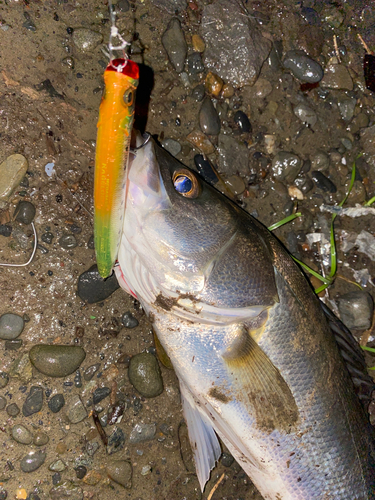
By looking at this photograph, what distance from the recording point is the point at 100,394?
2689 mm

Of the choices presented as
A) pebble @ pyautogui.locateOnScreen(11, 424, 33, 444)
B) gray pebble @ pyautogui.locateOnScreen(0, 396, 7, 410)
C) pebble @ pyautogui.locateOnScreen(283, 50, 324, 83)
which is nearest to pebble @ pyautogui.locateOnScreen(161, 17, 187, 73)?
pebble @ pyautogui.locateOnScreen(283, 50, 324, 83)

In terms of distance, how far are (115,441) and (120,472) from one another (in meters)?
0.23

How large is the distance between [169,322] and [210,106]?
1895 mm

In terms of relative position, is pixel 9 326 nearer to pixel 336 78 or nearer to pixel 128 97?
pixel 128 97

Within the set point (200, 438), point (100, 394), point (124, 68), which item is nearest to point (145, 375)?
point (100, 394)

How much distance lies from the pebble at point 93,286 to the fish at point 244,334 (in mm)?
326

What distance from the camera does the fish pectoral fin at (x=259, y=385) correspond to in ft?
7.25

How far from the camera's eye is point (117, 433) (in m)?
2.73

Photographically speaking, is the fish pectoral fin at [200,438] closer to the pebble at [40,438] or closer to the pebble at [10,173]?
the pebble at [40,438]

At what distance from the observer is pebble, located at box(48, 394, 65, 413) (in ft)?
8.51

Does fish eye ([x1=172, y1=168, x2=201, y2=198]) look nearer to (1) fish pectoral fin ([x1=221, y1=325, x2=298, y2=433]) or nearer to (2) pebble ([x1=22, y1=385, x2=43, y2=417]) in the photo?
(1) fish pectoral fin ([x1=221, y1=325, x2=298, y2=433])

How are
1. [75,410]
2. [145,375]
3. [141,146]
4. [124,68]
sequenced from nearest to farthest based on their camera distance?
[124,68]
[141,146]
[75,410]
[145,375]

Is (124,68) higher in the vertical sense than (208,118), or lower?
higher

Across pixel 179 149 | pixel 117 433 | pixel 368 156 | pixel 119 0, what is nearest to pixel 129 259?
pixel 179 149
